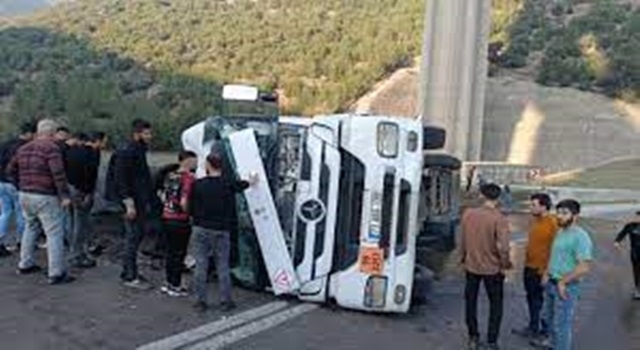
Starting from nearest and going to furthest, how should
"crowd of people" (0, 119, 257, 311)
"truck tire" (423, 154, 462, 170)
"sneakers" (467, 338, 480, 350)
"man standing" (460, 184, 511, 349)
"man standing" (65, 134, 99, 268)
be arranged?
1. "man standing" (460, 184, 511, 349)
2. "sneakers" (467, 338, 480, 350)
3. "crowd of people" (0, 119, 257, 311)
4. "man standing" (65, 134, 99, 268)
5. "truck tire" (423, 154, 462, 170)

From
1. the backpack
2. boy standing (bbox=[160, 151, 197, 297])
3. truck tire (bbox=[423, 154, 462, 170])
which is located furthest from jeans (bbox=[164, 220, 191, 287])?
truck tire (bbox=[423, 154, 462, 170])

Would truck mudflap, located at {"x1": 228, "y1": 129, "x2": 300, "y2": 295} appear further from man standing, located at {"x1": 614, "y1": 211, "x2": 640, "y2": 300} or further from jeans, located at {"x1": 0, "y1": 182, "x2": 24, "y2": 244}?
Result: man standing, located at {"x1": 614, "y1": 211, "x2": 640, "y2": 300}

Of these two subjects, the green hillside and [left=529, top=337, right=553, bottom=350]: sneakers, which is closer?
[left=529, top=337, right=553, bottom=350]: sneakers

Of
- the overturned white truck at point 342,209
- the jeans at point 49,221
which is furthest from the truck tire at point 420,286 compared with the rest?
the jeans at point 49,221

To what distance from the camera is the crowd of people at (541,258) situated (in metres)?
8.71

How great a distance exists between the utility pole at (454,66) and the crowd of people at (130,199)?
42308 millimetres

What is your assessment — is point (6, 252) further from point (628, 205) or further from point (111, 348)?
point (628, 205)

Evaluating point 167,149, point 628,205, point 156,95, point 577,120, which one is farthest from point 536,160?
point 167,149

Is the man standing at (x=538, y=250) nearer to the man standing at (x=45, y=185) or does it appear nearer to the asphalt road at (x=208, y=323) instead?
the asphalt road at (x=208, y=323)

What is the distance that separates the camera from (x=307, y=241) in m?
10.5

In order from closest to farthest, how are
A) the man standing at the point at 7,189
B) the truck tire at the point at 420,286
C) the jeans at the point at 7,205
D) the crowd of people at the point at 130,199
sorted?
1. the crowd of people at the point at 130,199
2. the truck tire at the point at 420,286
3. the man standing at the point at 7,189
4. the jeans at the point at 7,205

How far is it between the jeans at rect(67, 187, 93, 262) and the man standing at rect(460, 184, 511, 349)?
4.71 meters

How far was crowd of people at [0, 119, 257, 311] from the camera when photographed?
32.2ft

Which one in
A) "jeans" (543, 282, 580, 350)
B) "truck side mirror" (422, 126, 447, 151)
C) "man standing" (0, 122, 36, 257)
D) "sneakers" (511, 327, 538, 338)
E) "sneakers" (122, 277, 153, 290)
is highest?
"truck side mirror" (422, 126, 447, 151)
